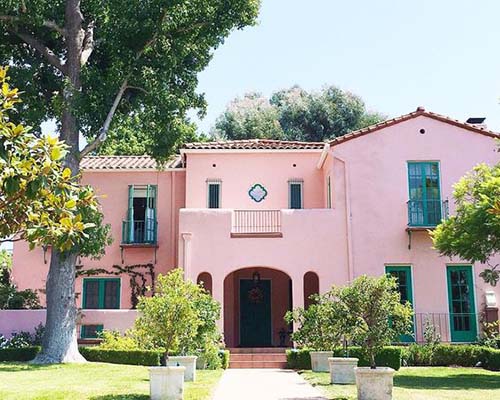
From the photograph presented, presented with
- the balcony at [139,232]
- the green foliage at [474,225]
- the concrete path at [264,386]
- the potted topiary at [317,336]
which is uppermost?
the balcony at [139,232]

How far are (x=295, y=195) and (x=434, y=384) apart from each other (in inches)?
461

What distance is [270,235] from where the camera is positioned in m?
21.8

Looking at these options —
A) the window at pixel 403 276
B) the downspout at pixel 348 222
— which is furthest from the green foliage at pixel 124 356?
the window at pixel 403 276

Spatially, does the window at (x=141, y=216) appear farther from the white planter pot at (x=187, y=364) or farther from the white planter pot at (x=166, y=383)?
the white planter pot at (x=166, y=383)

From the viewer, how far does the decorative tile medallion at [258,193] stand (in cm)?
2477

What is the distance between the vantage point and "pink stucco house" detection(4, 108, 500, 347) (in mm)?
21641

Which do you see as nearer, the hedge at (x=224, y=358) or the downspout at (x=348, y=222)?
the hedge at (x=224, y=358)

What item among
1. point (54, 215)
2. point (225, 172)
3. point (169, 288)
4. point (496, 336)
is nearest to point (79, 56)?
point (225, 172)

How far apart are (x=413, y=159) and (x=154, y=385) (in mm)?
14124

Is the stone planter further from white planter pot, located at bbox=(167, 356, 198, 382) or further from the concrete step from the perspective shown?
the concrete step

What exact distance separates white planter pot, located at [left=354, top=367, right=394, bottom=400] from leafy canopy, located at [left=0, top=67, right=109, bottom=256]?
247 inches

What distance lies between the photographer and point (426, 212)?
22.1 metres

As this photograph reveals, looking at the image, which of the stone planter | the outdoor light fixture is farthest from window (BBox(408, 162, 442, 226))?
the stone planter

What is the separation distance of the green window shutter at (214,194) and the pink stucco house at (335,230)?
41 mm
